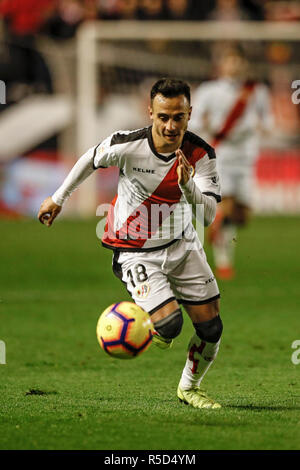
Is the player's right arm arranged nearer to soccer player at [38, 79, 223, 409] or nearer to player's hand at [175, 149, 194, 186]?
soccer player at [38, 79, 223, 409]

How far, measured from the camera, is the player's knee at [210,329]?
6055mm

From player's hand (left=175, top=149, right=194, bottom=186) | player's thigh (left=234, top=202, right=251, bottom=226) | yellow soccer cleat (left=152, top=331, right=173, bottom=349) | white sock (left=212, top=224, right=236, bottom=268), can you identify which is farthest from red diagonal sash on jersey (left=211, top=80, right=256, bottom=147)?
player's hand (left=175, top=149, right=194, bottom=186)

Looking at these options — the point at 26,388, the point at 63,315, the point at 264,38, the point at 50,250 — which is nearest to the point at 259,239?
the point at 50,250

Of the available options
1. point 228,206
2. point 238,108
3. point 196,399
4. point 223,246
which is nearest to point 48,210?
point 196,399

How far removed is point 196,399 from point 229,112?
302 inches

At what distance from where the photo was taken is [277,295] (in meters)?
11.7

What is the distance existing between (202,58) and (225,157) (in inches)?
316

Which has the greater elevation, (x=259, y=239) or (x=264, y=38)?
(x=264, y=38)

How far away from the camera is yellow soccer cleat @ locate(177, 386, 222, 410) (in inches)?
236

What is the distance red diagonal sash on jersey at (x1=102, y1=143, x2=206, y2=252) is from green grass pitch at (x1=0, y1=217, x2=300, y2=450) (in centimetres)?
103

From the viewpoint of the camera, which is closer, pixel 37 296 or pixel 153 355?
pixel 153 355

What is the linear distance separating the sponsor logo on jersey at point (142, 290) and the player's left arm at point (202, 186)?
21.0 inches

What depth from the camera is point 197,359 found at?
619 centimetres

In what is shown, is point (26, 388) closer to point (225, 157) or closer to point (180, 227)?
point (180, 227)
